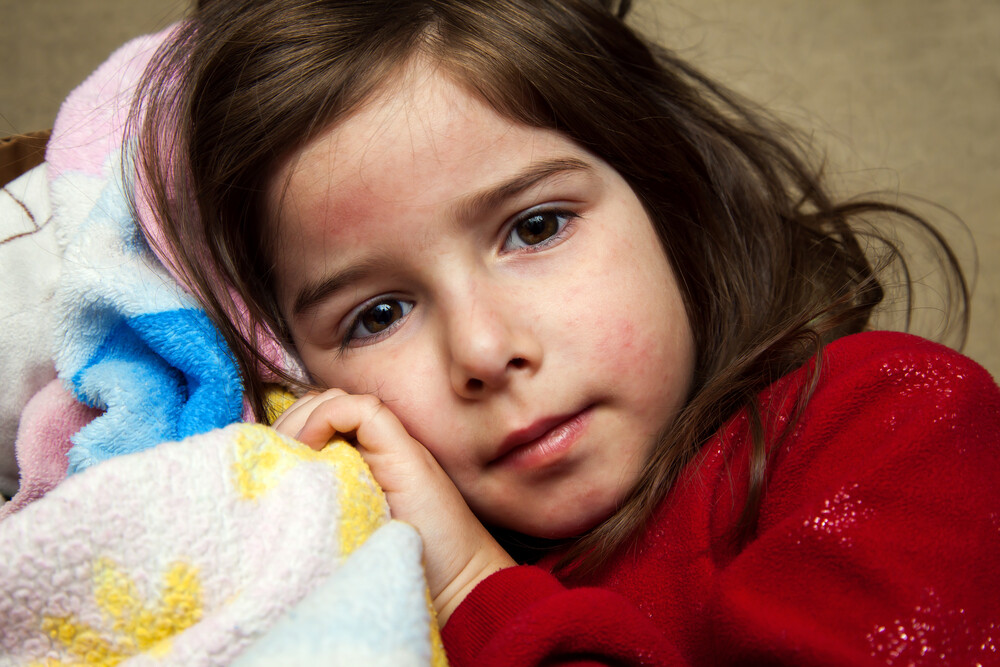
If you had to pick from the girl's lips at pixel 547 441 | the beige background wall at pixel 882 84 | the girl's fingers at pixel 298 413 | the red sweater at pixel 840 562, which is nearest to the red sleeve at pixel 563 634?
the red sweater at pixel 840 562

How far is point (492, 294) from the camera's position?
2.15ft

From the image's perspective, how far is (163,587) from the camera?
518 mm

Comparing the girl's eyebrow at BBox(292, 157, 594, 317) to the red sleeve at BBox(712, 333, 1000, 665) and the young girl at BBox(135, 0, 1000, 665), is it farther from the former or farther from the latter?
the red sleeve at BBox(712, 333, 1000, 665)

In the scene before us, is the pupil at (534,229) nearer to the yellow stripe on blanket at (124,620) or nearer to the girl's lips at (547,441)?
the girl's lips at (547,441)

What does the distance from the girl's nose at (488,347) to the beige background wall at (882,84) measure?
70cm

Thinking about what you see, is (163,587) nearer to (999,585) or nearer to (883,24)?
(999,585)

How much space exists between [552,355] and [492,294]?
0.07 metres

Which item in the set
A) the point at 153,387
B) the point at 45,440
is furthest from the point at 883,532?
the point at 45,440

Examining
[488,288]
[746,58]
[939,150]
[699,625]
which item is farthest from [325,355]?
[939,150]

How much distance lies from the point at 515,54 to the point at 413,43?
0.10m

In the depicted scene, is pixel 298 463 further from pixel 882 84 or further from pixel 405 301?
pixel 882 84

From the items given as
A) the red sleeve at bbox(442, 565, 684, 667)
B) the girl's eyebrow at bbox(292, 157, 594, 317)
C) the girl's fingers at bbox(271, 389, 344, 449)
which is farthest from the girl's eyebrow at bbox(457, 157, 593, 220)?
the red sleeve at bbox(442, 565, 684, 667)

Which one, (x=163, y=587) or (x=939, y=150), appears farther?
(x=939, y=150)

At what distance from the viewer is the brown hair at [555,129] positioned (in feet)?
2.32
